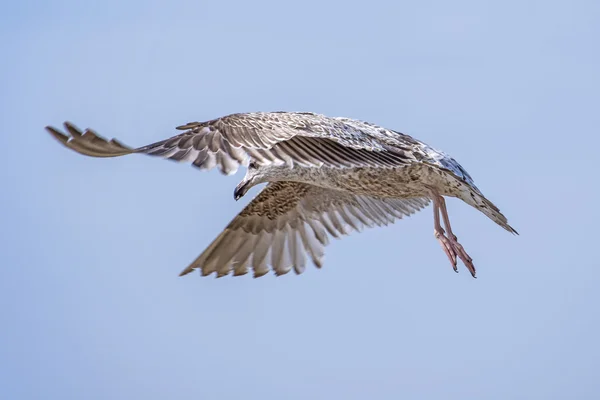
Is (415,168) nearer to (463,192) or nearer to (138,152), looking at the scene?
(463,192)

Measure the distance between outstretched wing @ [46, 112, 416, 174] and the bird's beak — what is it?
3.26ft

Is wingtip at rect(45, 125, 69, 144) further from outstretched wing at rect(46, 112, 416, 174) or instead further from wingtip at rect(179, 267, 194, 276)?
wingtip at rect(179, 267, 194, 276)

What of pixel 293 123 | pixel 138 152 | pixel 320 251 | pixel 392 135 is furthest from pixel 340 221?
pixel 138 152

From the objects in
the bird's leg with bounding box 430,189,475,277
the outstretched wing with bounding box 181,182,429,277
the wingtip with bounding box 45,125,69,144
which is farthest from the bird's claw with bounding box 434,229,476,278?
the wingtip with bounding box 45,125,69,144

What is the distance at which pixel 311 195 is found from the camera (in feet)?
55.1

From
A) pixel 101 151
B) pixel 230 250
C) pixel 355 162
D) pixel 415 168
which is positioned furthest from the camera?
pixel 230 250

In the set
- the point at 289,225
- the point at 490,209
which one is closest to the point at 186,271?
the point at 289,225

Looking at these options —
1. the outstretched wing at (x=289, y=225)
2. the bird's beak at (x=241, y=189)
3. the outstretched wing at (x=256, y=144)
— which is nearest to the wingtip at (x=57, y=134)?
the outstretched wing at (x=256, y=144)

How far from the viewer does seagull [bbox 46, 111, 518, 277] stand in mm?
13008

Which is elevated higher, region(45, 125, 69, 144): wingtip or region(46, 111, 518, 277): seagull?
region(46, 111, 518, 277): seagull

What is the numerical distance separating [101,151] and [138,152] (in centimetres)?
33

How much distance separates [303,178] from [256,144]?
159 cm

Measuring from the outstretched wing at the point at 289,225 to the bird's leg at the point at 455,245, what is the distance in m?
1.87

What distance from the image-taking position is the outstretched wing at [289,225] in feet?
54.0
